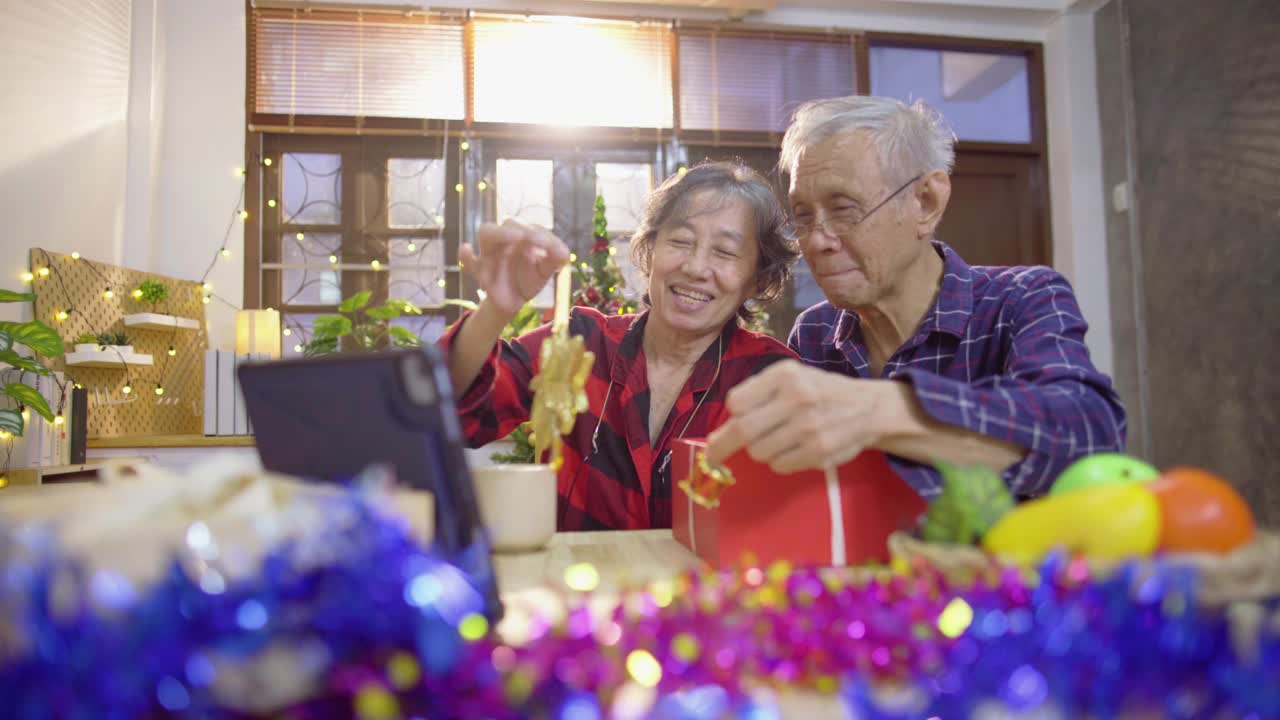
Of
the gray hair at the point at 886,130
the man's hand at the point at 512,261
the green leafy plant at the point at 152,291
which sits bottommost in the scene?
the man's hand at the point at 512,261

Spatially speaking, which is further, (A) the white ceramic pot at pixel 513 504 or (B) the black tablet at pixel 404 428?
(A) the white ceramic pot at pixel 513 504

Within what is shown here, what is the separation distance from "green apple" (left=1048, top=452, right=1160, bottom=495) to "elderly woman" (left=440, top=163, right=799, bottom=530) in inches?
26.9

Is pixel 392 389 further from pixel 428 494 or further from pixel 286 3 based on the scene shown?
pixel 286 3

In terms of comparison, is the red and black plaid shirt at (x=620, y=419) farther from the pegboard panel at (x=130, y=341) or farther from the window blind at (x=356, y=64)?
the window blind at (x=356, y=64)

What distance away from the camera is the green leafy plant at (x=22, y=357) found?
2.27 metres

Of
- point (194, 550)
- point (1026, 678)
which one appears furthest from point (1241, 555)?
point (194, 550)

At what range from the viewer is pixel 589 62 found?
4.05 metres

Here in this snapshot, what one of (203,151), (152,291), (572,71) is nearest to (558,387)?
(152,291)

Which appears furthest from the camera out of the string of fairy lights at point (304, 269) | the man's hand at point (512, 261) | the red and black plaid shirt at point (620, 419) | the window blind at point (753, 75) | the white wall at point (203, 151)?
the window blind at point (753, 75)

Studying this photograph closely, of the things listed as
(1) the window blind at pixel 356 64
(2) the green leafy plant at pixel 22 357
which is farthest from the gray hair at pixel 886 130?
(1) the window blind at pixel 356 64

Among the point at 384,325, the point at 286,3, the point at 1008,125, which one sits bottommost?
the point at 384,325

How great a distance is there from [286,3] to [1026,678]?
14.2ft

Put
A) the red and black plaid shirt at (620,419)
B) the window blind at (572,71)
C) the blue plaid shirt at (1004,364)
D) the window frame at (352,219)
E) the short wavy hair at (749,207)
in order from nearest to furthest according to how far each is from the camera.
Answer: the blue plaid shirt at (1004,364)
the red and black plaid shirt at (620,419)
the short wavy hair at (749,207)
the window frame at (352,219)
the window blind at (572,71)

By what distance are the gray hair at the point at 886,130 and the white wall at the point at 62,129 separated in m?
2.72
